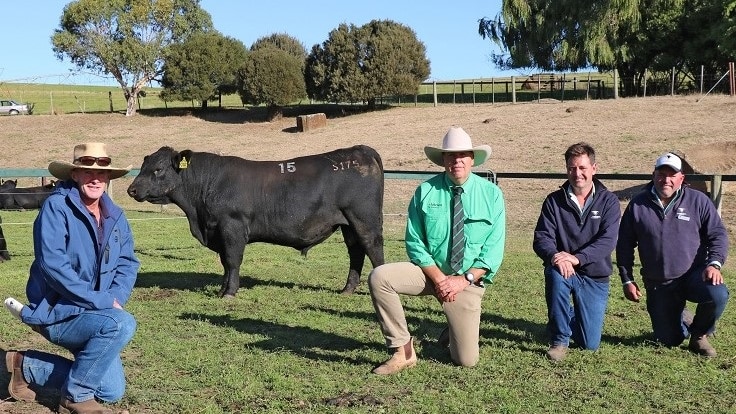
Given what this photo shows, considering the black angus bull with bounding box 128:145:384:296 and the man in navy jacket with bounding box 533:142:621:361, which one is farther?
the black angus bull with bounding box 128:145:384:296

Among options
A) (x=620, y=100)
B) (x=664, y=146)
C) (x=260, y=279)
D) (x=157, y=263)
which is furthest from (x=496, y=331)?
(x=620, y=100)

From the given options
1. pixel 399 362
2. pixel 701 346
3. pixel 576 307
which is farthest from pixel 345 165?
pixel 701 346

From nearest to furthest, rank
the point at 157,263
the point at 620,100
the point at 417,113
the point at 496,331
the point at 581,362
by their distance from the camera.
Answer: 1. the point at 581,362
2. the point at 496,331
3. the point at 157,263
4. the point at 620,100
5. the point at 417,113

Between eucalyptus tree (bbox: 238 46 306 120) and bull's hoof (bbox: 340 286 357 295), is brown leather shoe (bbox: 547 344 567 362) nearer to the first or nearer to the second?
bull's hoof (bbox: 340 286 357 295)

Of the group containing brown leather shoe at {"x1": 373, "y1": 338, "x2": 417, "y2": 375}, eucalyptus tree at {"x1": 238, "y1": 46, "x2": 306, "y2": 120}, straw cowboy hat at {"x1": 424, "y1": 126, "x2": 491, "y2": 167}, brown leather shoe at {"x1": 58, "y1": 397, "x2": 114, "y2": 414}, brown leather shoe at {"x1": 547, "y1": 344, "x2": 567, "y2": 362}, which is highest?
eucalyptus tree at {"x1": 238, "y1": 46, "x2": 306, "y2": 120}

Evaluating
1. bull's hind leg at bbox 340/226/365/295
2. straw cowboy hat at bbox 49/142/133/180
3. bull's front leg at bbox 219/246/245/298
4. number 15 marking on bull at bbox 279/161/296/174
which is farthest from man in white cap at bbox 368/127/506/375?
number 15 marking on bull at bbox 279/161/296/174

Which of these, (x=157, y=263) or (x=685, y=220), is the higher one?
(x=685, y=220)

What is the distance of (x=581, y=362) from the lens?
628 cm

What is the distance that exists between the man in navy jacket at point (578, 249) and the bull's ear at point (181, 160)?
4.65 meters

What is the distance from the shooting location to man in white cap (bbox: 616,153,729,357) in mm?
6434

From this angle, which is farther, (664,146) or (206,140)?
(206,140)

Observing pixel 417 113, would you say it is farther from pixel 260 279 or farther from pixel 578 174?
pixel 578 174

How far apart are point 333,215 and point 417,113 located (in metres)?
30.2

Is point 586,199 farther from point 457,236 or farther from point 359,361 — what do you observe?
point 359,361
